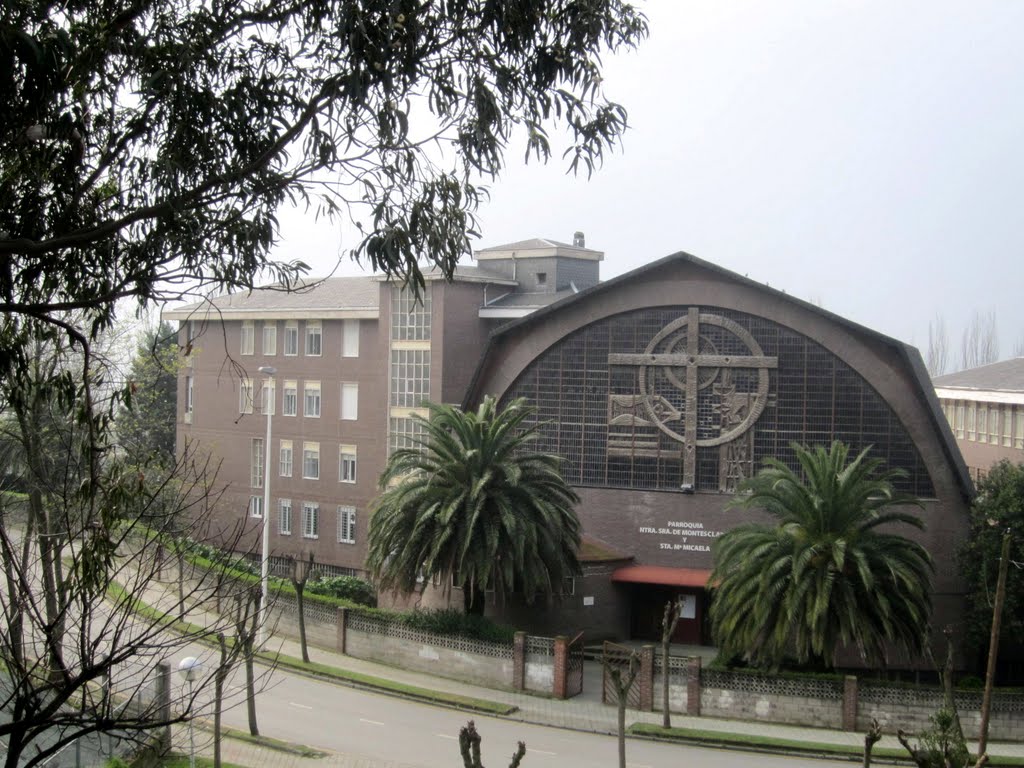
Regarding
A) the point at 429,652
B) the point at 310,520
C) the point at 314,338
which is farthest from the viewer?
the point at 314,338

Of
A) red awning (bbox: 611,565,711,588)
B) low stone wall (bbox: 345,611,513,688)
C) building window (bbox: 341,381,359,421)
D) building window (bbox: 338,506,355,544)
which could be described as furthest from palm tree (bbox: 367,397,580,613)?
building window (bbox: 341,381,359,421)

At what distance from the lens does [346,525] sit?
41.2 m

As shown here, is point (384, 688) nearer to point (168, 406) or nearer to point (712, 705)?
point (712, 705)

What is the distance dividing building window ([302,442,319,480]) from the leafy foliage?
21667mm

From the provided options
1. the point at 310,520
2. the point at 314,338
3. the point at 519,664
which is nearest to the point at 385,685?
the point at 519,664

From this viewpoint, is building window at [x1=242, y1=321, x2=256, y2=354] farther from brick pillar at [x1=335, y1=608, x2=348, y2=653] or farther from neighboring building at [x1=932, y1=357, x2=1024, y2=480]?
neighboring building at [x1=932, y1=357, x2=1024, y2=480]

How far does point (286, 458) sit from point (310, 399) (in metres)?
2.44

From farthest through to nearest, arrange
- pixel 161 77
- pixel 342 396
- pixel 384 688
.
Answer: pixel 342 396, pixel 384 688, pixel 161 77

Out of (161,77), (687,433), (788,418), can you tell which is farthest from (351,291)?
(161,77)

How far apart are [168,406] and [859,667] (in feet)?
121

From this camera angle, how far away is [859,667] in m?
32.8

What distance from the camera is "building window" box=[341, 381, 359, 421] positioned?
40.9 meters

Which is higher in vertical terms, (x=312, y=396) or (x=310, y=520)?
(x=312, y=396)

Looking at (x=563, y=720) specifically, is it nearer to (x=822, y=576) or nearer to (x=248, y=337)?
(x=822, y=576)
